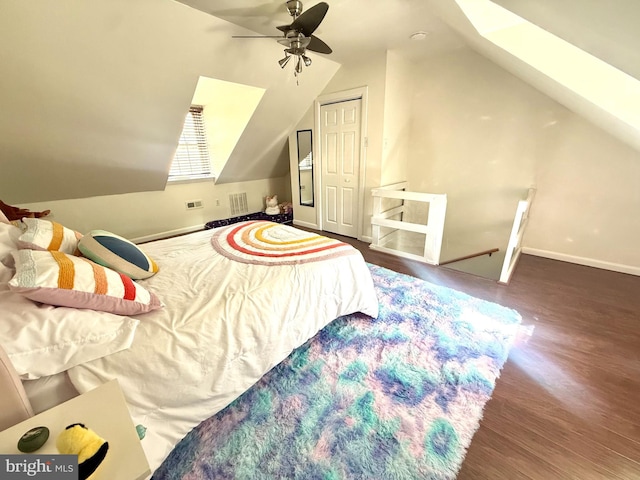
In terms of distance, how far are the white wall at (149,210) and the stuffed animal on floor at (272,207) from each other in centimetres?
30

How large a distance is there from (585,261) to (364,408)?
325 centimetres

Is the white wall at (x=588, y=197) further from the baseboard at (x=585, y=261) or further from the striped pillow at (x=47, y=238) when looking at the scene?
the striped pillow at (x=47, y=238)

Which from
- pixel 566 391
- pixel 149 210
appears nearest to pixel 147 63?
pixel 149 210

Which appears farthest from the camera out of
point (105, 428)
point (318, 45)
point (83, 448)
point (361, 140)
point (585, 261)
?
point (361, 140)

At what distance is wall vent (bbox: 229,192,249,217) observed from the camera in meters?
4.70

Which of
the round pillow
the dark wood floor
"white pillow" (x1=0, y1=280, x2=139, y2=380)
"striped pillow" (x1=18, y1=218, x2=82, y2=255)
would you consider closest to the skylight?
the dark wood floor

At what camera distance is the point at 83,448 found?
60cm

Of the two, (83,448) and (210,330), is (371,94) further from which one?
(83,448)

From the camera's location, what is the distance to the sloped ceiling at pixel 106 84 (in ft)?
6.13

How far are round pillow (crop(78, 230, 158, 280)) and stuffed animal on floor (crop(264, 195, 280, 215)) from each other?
11.2 feet

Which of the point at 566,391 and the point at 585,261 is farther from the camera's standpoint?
the point at 585,261

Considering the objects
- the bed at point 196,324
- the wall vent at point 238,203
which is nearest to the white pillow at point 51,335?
the bed at point 196,324

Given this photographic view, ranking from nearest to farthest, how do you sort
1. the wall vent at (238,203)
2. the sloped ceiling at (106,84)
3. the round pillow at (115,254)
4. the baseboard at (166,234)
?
1. the round pillow at (115,254)
2. the sloped ceiling at (106,84)
3. the baseboard at (166,234)
4. the wall vent at (238,203)

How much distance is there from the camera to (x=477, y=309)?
217 cm
